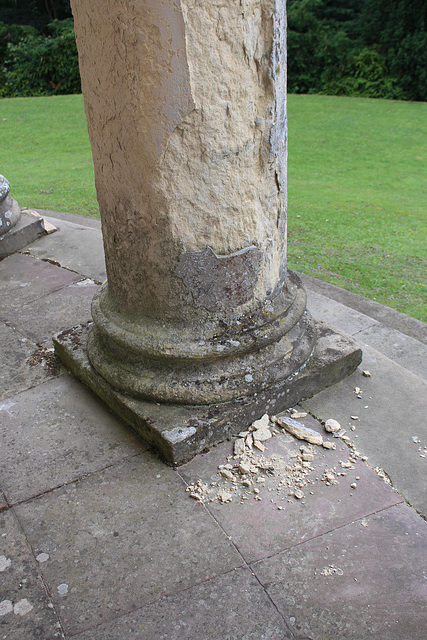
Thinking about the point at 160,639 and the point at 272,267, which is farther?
the point at 272,267

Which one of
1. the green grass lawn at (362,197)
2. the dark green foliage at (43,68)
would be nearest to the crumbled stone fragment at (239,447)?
the green grass lawn at (362,197)

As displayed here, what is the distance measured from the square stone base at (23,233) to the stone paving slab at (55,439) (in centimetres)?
220

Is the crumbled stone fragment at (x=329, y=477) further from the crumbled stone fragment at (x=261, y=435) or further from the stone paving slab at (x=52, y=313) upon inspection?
the stone paving slab at (x=52, y=313)

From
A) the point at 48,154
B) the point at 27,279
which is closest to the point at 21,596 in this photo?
the point at 27,279

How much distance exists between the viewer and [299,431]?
7.76 ft

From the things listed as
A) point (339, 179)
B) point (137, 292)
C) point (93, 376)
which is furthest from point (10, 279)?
point (339, 179)

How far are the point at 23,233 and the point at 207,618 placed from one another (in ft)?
12.6

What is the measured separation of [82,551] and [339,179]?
320 inches

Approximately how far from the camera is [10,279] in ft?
13.3

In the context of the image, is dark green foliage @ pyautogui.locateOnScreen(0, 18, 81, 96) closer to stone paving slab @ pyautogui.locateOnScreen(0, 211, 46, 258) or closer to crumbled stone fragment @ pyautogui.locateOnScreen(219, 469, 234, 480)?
stone paving slab @ pyautogui.locateOnScreen(0, 211, 46, 258)

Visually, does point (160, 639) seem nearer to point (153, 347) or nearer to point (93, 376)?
point (153, 347)

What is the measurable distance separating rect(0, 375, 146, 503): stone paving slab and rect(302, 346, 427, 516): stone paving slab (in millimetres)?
940

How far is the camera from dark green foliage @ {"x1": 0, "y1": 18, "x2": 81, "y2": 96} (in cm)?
1759

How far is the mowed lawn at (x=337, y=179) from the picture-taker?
5.49m
